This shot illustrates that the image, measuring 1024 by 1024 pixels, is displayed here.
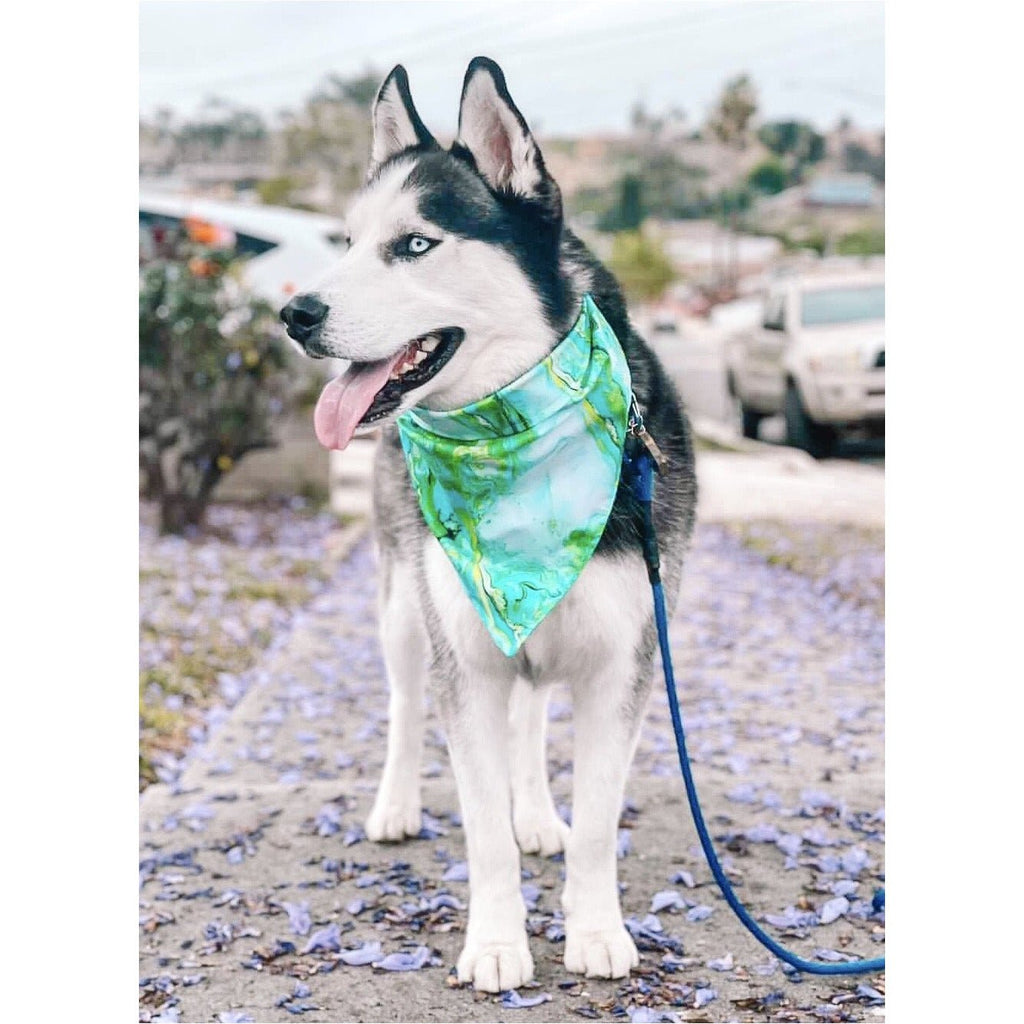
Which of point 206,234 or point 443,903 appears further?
point 206,234

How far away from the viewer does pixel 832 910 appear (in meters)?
2.98

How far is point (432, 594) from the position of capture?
108 inches

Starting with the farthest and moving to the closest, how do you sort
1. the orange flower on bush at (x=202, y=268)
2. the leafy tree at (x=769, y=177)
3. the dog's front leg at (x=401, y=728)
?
the leafy tree at (x=769, y=177), the orange flower on bush at (x=202, y=268), the dog's front leg at (x=401, y=728)

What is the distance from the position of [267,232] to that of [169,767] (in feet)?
22.5

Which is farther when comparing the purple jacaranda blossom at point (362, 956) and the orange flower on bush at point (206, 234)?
the orange flower on bush at point (206, 234)

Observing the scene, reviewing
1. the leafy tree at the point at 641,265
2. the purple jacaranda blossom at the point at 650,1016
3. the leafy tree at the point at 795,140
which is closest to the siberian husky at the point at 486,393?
the purple jacaranda blossom at the point at 650,1016

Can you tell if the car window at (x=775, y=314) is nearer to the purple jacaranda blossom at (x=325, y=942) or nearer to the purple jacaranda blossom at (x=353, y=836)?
the purple jacaranda blossom at (x=353, y=836)

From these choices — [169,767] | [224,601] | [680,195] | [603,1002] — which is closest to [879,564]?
[224,601]

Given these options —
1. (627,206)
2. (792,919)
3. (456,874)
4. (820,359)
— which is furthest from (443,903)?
(627,206)

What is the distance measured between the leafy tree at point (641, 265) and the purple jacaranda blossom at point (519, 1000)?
37.4m

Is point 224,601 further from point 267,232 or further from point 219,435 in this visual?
point 267,232

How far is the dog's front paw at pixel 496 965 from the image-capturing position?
8.75ft

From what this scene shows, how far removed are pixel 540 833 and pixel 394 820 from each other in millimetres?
400

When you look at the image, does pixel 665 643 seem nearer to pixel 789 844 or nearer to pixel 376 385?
pixel 376 385
